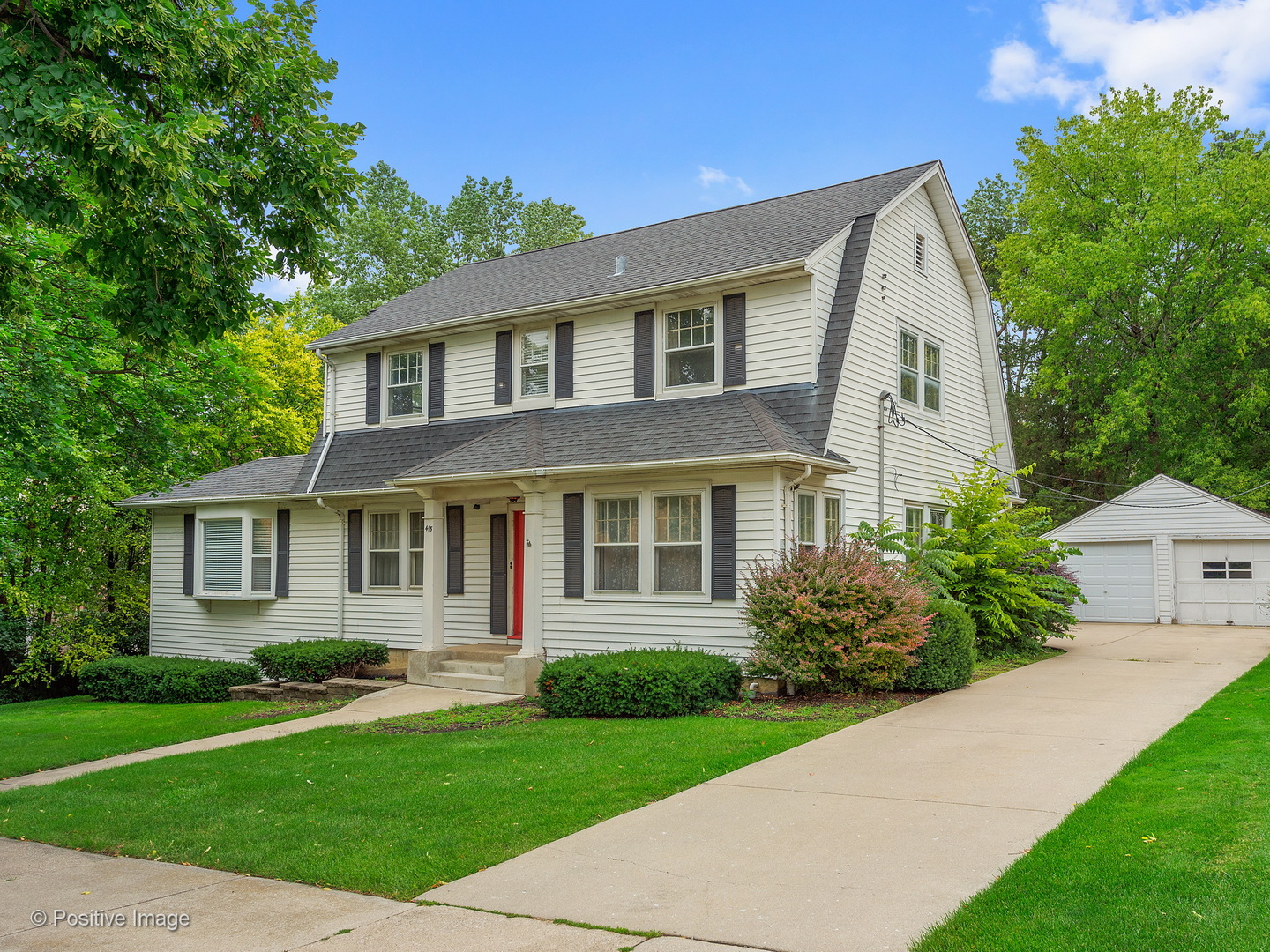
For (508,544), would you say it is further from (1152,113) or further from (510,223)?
(510,223)

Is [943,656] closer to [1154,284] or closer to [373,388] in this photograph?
[373,388]

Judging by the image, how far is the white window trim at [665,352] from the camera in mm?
14219

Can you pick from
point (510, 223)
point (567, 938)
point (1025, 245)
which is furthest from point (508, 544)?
point (510, 223)

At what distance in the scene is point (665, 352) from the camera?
14.7 meters

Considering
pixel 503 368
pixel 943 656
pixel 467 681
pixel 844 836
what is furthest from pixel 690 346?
pixel 844 836

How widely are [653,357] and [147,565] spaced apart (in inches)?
529

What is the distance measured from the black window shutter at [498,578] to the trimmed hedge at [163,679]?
4510 mm

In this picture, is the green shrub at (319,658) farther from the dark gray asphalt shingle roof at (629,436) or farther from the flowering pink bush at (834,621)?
the flowering pink bush at (834,621)

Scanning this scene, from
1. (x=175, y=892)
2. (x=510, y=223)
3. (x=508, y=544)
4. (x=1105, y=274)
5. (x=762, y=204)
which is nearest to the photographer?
(x=175, y=892)

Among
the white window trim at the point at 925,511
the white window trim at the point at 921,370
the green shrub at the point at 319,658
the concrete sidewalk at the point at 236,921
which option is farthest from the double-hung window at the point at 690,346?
the concrete sidewalk at the point at 236,921

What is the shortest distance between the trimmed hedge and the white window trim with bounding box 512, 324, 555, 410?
6.49 meters

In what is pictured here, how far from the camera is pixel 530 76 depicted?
24.0 m

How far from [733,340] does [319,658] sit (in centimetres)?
794

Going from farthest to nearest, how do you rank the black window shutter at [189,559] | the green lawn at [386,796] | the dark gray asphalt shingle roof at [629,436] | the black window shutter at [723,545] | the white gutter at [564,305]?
1. the black window shutter at [189,559]
2. the white gutter at [564,305]
3. the black window shutter at [723,545]
4. the dark gray asphalt shingle roof at [629,436]
5. the green lawn at [386,796]
